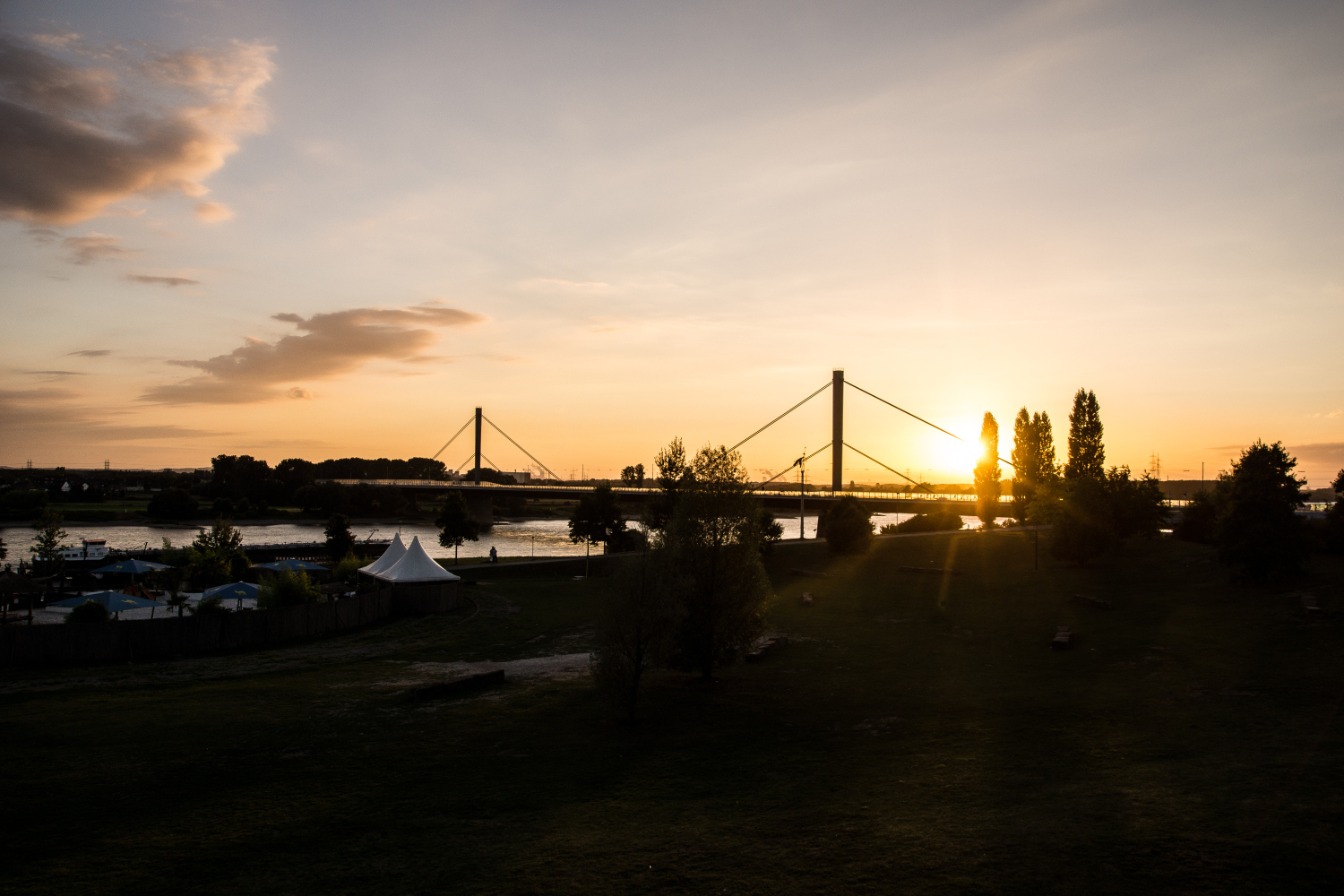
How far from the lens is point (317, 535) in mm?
103500

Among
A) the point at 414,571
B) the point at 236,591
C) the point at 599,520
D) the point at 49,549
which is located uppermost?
the point at 599,520

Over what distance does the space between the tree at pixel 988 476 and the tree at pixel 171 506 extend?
11728cm

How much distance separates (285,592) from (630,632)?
68.1ft

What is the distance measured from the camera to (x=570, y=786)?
13.8 m

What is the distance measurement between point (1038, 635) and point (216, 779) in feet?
78.5

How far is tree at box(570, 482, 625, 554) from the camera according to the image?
6159 centimetres

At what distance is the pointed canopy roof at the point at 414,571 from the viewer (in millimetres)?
36188

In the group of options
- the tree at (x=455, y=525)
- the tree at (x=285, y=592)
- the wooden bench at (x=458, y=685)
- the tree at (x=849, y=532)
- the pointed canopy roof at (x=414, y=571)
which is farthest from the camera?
the tree at (x=455, y=525)

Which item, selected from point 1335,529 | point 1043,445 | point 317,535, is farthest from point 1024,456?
point 317,535

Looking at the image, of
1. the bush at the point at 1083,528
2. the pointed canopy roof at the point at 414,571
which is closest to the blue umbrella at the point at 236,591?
the pointed canopy roof at the point at 414,571

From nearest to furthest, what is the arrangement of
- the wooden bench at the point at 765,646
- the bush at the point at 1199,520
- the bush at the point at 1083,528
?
the wooden bench at the point at 765,646, the bush at the point at 1083,528, the bush at the point at 1199,520

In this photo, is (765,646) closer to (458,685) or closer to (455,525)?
(458,685)

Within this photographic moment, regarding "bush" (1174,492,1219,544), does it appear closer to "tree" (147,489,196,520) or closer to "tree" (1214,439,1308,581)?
"tree" (1214,439,1308,581)

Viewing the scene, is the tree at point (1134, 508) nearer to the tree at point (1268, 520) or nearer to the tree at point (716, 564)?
the tree at point (1268, 520)
